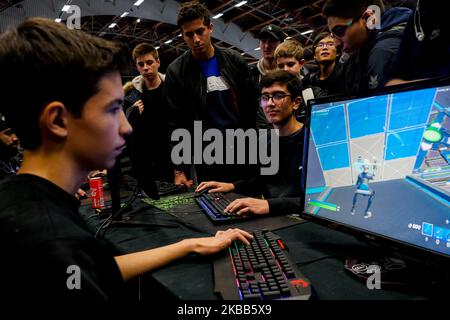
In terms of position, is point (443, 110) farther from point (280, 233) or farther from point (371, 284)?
point (280, 233)

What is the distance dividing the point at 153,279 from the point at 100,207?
2.92ft

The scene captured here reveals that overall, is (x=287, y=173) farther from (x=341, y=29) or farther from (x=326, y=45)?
(x=326, y=45)

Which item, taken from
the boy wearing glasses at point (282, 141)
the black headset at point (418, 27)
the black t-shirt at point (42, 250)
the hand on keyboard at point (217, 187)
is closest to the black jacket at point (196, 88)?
the boy wearing glasses at point (282, 141)

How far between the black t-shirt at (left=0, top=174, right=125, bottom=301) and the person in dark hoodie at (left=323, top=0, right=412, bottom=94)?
1476 millimetres

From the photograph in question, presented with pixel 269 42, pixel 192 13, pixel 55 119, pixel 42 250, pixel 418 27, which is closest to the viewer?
pixel 42 250

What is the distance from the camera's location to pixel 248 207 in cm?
136

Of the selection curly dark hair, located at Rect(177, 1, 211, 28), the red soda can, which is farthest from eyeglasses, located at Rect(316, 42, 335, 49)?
the red soda can

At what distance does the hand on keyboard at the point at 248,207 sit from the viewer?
1.35 m

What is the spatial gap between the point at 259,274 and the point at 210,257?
8.0 inches

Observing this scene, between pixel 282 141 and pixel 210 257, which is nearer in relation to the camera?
pixel 210 257

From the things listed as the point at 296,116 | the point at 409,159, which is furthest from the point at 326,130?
the point at 296,116

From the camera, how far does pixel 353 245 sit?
104cm

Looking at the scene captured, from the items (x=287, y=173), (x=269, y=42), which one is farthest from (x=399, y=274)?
(x=269, y=42)

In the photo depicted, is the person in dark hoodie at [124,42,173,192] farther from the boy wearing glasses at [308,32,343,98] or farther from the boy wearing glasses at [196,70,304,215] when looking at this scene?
the boy wearing glasses at [308,32,343,98]
